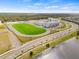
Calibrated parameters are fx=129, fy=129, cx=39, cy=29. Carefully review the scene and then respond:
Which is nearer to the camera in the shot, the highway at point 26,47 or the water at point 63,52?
the highway at point 26,47

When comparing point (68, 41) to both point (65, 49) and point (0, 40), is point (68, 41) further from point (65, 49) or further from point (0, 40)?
point (0, 40)

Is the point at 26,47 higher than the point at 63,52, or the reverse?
the point at 26,47

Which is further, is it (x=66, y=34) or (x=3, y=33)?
(x=66, y=34)

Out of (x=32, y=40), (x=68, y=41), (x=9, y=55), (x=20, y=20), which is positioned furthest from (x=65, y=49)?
(x=20, y=20)

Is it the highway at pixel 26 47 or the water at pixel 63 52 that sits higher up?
the highway at pixel 26 47

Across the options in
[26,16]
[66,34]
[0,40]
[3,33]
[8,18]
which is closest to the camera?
[0,40]

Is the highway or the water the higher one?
the highway

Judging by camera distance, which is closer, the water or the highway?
the highway

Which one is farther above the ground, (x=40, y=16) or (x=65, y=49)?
(x=40, y=16)
